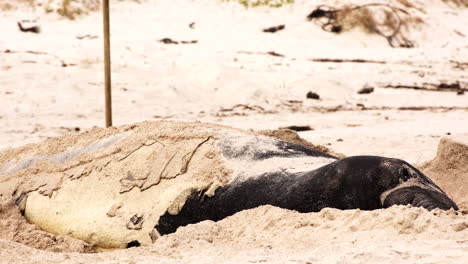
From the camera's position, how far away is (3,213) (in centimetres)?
496

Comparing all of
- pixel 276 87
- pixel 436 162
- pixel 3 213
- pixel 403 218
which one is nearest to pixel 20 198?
pixel 3 213

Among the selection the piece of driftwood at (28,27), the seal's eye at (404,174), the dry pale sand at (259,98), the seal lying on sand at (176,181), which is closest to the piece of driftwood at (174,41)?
the dry pale sand at (259,98)

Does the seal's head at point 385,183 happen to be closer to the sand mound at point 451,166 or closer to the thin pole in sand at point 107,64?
the sand mound at point 451,166

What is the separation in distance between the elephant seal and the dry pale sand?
0.17 m

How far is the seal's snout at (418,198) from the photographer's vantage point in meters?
3.57

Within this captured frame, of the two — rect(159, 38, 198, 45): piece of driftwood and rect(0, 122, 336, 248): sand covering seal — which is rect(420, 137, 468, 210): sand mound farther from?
rect(159, 38, 198, 45): piece of driftwood

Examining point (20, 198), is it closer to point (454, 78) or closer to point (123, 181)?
point (123, 181)

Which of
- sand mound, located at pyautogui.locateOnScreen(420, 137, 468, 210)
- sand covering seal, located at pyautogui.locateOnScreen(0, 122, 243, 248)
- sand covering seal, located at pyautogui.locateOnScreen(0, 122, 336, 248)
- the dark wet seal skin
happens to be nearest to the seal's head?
the dark wet seal skin

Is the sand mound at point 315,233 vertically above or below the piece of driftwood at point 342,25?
above

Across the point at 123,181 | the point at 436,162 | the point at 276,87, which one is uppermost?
the point at 123,181

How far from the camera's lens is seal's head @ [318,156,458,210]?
372cm

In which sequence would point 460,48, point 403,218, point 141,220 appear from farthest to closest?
A: 1. point 460,48
2. point 141,220
3. point 403,218

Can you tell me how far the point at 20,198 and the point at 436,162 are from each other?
10.2ft

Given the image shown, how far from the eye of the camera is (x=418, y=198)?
365cm
